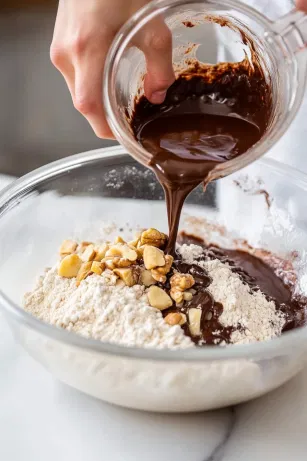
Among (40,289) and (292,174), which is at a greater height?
(292,174)

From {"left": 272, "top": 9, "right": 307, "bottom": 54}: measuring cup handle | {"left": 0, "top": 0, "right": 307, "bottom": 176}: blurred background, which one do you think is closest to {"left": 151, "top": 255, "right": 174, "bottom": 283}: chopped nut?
{"left": 272, "top": 9, "right": 307, "bottom": 54}: measuring cup handle

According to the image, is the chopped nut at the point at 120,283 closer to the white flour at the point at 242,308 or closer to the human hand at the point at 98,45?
the white flour at the point at 242,308

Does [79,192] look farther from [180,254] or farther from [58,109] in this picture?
[58,109]

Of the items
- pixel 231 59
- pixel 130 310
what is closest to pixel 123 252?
pixel 130 310

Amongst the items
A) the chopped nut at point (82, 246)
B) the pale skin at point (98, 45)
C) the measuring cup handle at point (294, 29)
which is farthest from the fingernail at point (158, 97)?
the chopped nut at point (82, 246)

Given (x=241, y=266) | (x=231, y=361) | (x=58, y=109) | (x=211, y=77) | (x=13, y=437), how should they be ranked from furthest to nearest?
(x=58, y=109) → (x=241, y=266) → (x=211, y=77) → (x=13, y=437) → (x=231, y=361)

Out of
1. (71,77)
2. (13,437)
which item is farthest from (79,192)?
(13,437)

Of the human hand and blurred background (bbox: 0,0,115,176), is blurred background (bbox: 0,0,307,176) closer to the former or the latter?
blurred background (bbox: 0,0,115,176)
